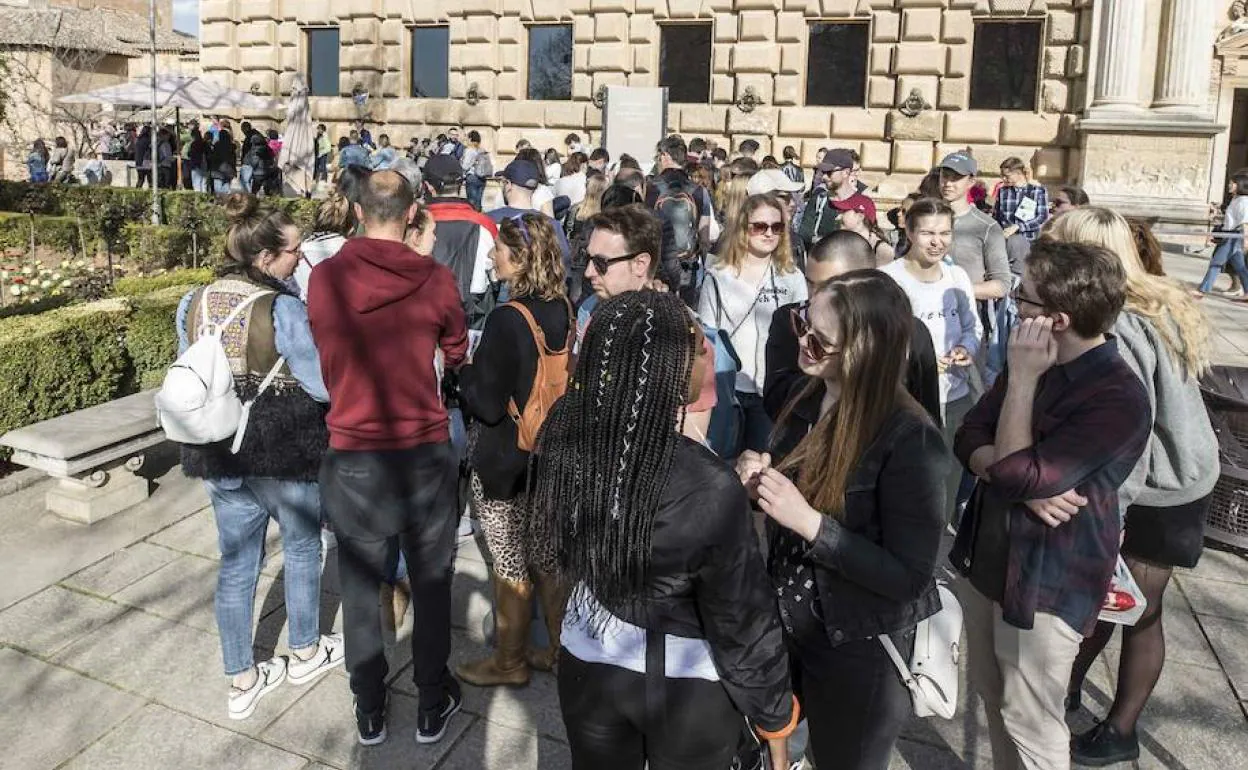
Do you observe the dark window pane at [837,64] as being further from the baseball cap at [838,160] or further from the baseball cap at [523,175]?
the baseball cap at [523,175]

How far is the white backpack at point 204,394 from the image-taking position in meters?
3.47

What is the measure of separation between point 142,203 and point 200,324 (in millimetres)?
15690

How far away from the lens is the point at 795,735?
316cm

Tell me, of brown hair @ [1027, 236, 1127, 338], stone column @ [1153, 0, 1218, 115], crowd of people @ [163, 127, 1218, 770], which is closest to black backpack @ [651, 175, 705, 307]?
crowd of people @ [163, 127, 1218, 770]

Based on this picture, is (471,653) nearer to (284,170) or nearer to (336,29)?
(284,170)

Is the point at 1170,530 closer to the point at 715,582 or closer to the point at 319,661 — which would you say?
the point at 715,582

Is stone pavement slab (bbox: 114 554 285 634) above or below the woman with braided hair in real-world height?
below

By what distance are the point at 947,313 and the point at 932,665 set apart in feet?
8.84

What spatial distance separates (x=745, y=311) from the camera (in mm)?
4684

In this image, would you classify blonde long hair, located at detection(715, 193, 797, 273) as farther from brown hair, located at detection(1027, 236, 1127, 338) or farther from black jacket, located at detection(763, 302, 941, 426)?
brown hair, located at detection(1027, 236, 1127, 338)

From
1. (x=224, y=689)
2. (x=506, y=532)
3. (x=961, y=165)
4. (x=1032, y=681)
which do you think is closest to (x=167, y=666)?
(x=224, y=689)

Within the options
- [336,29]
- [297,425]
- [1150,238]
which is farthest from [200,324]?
[336,29]

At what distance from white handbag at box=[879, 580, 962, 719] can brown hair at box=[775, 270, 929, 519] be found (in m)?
0.40

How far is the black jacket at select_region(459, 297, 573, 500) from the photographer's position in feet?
11.8
